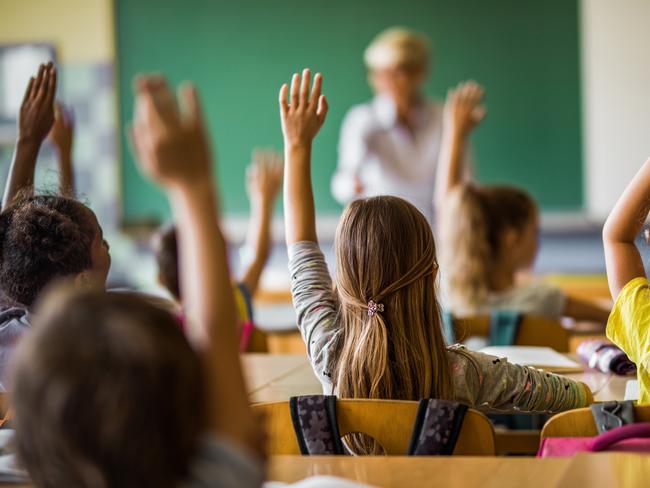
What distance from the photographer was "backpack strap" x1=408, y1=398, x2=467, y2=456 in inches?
57.1

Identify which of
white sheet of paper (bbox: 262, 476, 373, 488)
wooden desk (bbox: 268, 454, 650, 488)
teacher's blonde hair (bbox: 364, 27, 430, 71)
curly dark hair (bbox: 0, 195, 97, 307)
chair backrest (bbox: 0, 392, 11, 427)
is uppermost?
teacher's blonde hair (bbox: 364, 27, 430, 71)

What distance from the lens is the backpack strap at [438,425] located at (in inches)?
57.1

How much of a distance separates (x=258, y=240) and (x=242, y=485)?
95.2 inches

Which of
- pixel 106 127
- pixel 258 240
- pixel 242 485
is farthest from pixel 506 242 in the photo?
pixel 106 127

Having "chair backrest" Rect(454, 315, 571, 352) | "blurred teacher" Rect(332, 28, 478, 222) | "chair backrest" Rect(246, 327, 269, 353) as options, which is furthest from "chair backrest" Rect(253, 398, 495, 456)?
"blurred teacher" Rect(332, 28, 478, 222)

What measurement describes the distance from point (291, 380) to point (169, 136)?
154cm

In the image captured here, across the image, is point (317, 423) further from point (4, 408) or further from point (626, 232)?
point (626, 232)

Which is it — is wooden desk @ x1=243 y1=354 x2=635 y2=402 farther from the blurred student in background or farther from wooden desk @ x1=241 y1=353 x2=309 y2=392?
the blurred student in background

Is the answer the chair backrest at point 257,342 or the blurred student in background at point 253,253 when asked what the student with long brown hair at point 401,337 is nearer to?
the blurred student in background at point 253,253

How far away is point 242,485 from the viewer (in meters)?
0.93

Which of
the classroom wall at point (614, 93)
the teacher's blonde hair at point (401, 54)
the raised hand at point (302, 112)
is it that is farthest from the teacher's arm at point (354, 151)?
the raised hand at point (302, 112)

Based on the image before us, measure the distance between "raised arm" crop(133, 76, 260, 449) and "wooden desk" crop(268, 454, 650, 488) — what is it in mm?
329

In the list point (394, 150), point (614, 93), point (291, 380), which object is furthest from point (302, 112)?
point (614, 93)

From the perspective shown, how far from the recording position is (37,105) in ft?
7.72
